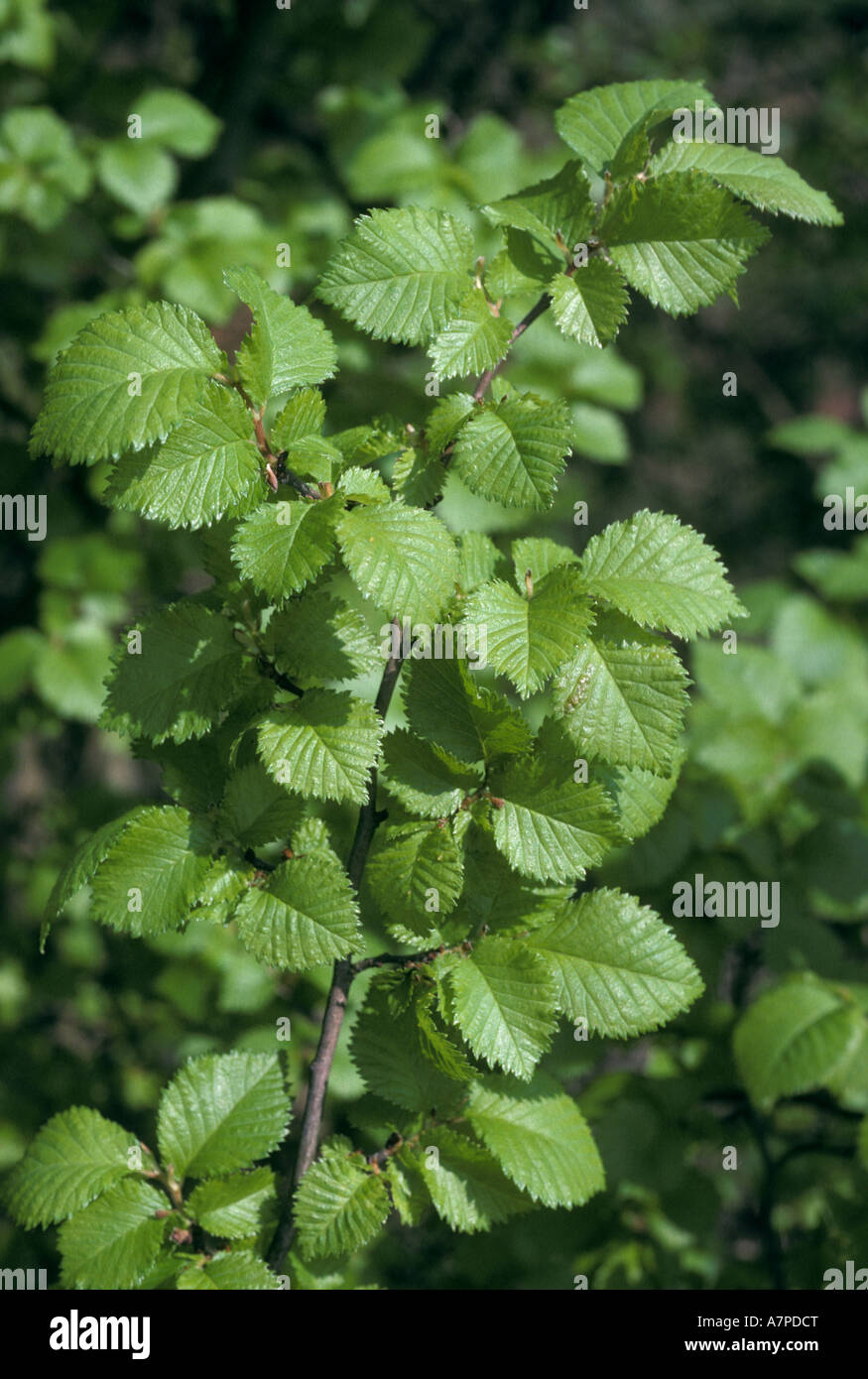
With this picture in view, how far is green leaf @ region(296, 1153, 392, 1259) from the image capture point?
1.04 m

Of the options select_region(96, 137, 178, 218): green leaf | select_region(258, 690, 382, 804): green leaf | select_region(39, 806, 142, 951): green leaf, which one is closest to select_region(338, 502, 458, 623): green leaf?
select_region(258, 690, 382, 804): green leaf

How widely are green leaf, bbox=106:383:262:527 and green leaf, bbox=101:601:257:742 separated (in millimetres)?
125

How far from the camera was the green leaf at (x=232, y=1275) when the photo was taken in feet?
3.43

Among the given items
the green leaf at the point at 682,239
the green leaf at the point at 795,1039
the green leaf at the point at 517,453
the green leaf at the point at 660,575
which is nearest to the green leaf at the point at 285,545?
the green leaf at the point at 517,453

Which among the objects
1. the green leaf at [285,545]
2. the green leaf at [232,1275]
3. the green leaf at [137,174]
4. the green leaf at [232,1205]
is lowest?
the green leaf at [232,1275]

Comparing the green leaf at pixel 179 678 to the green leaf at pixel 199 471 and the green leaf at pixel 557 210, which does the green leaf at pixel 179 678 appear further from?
the green leaf at pixel 557 210

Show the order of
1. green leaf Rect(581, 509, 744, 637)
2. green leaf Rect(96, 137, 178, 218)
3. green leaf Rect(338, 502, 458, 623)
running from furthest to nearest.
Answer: green leaf Rect(96, 137, 178, 218) → green leaf Rect(581, 509, 744, 637) → green leaf Rect(338, 502, 458, 623)

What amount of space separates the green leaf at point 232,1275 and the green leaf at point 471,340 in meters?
0.78

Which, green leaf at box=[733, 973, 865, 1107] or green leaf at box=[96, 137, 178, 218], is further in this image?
green leaf at box=[96, 137, 178, 218]

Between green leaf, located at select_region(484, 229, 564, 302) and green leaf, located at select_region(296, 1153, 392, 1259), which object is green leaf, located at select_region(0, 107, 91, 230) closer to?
green leaf, located at select_region(484, 229, 564, 302)

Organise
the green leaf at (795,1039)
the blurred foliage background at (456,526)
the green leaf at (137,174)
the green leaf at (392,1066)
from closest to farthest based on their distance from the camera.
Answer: the green leaf at (392,1066)
the green leaf at (795,1039)
the blurred foliage background at (456,526)
the green leaf at (137,174)

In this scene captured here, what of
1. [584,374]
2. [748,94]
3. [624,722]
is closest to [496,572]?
[624,722]
